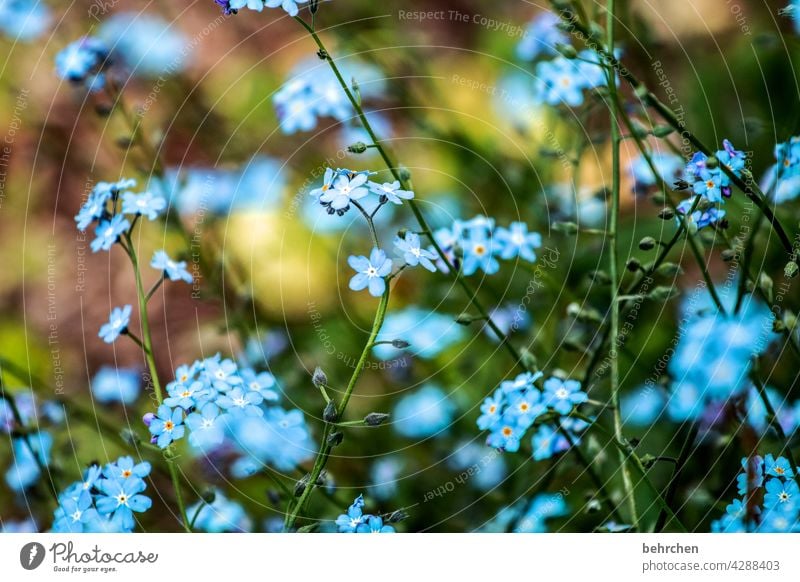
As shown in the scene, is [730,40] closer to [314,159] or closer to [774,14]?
[774,14]

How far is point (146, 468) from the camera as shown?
0.83 m

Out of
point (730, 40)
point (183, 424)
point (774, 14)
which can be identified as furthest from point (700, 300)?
point (183, 424)

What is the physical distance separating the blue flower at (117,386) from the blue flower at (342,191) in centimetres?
63

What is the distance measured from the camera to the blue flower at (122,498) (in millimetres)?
815

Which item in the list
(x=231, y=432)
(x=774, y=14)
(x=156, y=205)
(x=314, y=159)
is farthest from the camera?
(x=314, y=159)

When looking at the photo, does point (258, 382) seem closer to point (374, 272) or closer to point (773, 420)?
point (374, 272)

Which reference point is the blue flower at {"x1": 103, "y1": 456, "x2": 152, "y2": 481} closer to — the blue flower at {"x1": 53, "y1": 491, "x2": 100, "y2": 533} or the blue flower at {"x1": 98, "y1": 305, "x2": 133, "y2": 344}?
the blue flower at {"x1": 53, "y1": 491, "x2": 100, "y2": 533}

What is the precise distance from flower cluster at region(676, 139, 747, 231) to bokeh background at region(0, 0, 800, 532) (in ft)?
0.48

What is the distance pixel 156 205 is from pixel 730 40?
1.13 m

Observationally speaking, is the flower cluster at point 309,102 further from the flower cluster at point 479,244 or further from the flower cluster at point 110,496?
the flower cluster at point 110,496

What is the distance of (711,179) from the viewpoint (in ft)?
2.57

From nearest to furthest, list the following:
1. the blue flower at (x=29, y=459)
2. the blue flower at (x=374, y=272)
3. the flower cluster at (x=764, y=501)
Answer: the blue flower at (x=374, y=272)
the flower cluster at (x=764, y=501)
the blue flower at (x=29, y=459)

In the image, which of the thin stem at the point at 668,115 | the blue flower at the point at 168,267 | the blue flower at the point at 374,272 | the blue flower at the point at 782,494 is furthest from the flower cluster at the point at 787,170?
the blue flower at the point at 168,267

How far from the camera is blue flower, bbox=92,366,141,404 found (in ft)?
4.06
